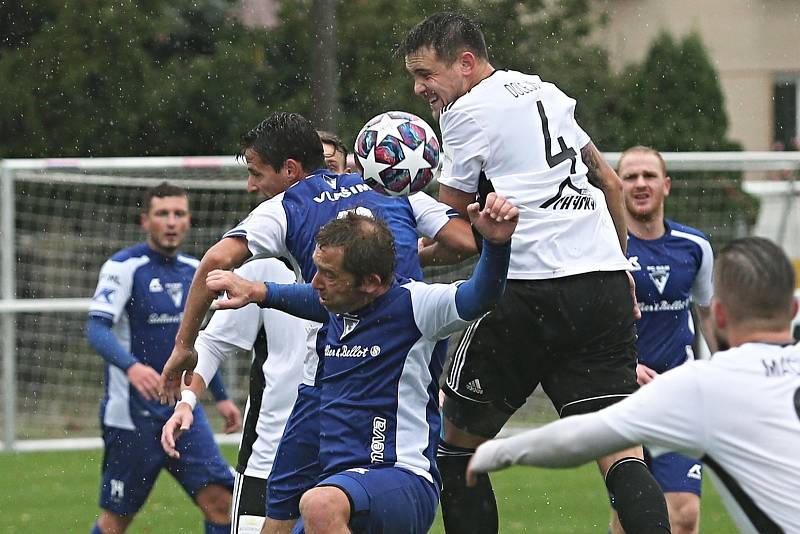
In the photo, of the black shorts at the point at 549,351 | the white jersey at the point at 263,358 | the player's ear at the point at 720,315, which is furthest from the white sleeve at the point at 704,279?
the player's ear at the point at 720,315

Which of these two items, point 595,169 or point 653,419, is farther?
point 595,169

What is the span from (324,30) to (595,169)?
33.6 feet

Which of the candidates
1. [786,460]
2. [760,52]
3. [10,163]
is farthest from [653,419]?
[760,52]

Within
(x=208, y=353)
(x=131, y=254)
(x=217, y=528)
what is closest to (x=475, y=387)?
(x=208, y=353)

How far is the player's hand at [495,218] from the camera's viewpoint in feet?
14.3

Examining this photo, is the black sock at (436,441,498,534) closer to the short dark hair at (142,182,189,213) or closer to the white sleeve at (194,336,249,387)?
the white sleeve at (194,336,249,387)

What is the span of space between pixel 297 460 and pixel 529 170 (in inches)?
55.1

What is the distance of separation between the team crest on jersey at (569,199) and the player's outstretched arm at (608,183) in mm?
279

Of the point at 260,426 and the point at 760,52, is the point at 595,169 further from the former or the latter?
the point at 760,52

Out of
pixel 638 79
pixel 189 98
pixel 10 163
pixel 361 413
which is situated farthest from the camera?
pixel 638 79

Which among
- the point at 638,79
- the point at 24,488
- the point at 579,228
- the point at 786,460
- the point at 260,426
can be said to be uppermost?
the point at 638,79

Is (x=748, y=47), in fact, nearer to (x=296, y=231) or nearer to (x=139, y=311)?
(x=139, y=311)

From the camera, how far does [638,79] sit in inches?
806

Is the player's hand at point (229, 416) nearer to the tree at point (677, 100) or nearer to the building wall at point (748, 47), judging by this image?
the tree at point (677, 100)
